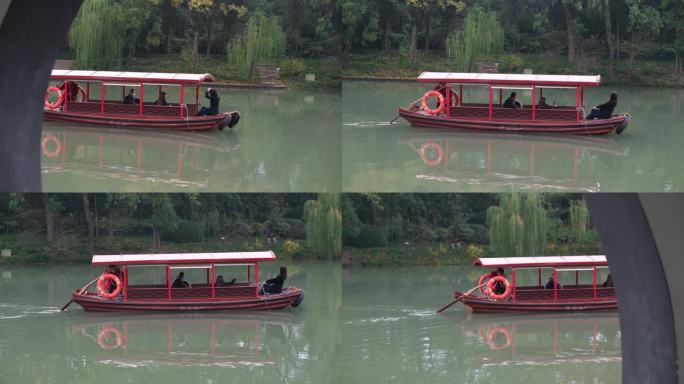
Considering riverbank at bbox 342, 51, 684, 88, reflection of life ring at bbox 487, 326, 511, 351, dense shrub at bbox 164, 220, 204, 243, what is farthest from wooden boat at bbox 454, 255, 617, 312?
dense shrub at bbox 164, 220, 204, 243

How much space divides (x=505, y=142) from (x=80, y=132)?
4.24 m

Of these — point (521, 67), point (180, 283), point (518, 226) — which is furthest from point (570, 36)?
point (180, 283)

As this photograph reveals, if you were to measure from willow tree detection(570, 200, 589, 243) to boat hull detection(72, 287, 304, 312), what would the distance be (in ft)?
17.3

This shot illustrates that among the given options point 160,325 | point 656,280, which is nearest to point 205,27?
point 160,325

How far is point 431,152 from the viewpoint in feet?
41.5

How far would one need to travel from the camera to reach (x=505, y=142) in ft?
41.4

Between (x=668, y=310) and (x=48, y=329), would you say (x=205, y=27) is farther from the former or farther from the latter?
(x=668, y=310)

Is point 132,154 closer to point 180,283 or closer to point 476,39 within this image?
point 180,283

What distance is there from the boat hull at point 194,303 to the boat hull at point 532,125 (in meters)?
2.22

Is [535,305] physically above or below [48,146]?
below

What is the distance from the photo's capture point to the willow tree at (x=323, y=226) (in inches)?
720

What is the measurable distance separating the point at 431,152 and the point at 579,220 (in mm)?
5929

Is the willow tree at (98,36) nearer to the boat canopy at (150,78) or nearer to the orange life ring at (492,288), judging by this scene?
the boat canopy at (150,78)

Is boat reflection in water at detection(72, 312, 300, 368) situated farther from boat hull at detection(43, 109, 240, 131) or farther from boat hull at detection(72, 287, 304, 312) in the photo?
boat hull at detection(43, 109, 240, 131)
